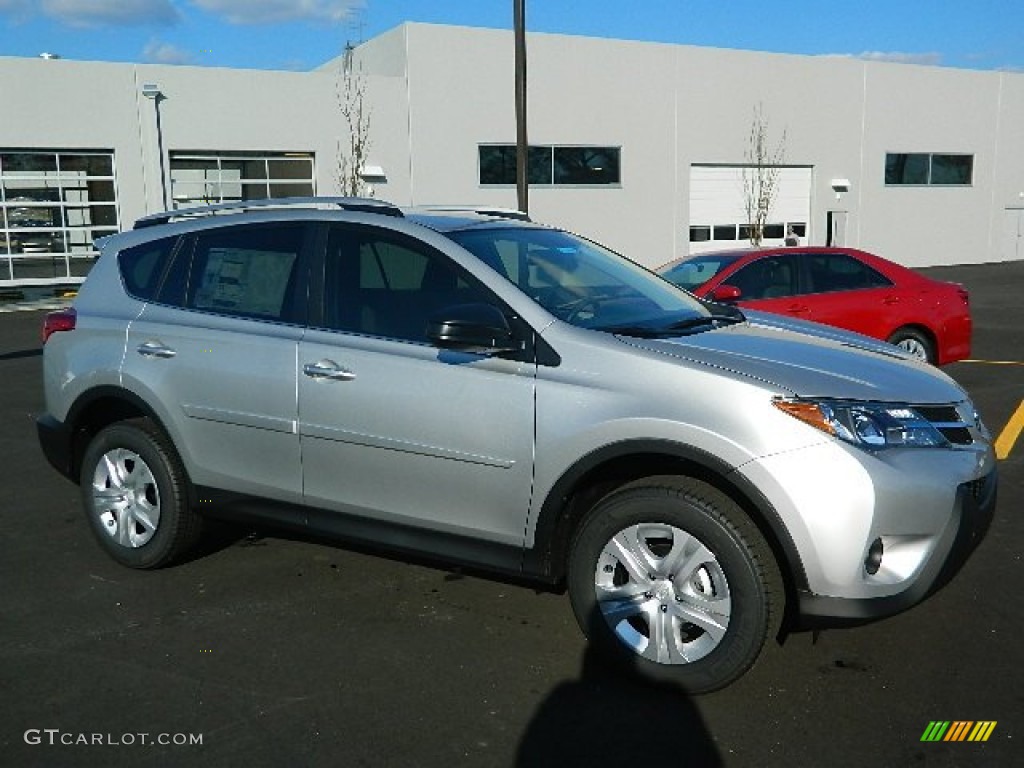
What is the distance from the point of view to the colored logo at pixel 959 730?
10.2 feet

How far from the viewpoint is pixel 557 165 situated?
26.5m

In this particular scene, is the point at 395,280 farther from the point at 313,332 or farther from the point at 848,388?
the point at 848,388

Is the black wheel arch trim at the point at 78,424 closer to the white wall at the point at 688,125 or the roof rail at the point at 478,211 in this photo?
the roof rail at the point at 478,211

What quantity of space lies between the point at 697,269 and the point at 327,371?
6.00m

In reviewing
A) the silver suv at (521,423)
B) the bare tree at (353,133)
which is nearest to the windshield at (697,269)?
the silver suv at (521,423)

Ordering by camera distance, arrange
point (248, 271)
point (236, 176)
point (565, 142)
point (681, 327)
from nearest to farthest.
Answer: point (681, 327) → point (248, 271) → point (236, 176) → point (565, 142)

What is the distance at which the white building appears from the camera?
2175cm

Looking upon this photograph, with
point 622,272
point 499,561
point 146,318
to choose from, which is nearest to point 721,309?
point 622,272

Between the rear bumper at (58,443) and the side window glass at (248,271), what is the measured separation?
108 centimetres

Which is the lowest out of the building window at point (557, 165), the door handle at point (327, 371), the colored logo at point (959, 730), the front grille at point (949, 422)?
the colored logo at point (959, 730)

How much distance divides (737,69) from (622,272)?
27.3 meters

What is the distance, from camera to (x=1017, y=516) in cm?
533

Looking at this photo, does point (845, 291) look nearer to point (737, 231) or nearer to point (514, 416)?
point (514, 416)

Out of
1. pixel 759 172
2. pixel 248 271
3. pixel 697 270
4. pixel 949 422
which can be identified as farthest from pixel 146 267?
pixel 759 172
